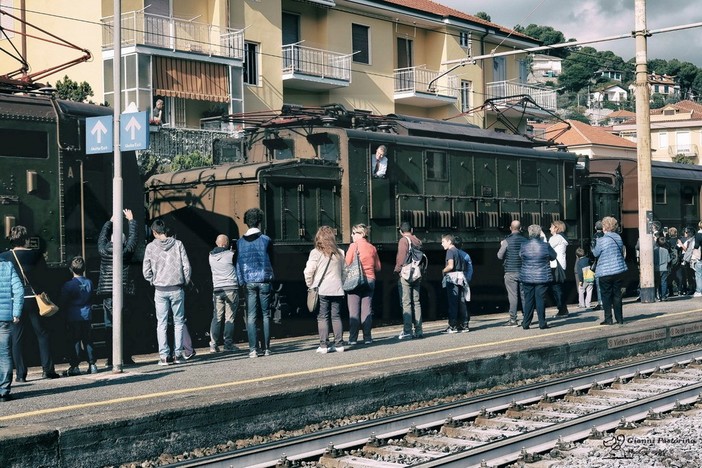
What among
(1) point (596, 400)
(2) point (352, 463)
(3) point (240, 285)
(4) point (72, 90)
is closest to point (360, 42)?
(4) point (72, 90)

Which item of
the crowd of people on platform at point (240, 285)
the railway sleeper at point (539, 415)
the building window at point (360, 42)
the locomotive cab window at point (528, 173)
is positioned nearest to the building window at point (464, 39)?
the building window at point (360, 42)

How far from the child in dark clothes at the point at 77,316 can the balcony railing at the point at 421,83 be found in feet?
95.3

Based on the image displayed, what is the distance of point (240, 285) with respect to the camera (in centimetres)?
1375

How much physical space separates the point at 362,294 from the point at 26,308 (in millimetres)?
4996

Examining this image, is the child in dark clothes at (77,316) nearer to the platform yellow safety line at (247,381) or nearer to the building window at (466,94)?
the platform yellow safety line at (247,381)

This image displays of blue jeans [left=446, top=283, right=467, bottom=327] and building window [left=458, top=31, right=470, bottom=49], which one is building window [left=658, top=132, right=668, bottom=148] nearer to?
building window [left=458, top=31, right=470, bottom=49]

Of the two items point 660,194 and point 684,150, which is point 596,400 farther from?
point 684,150

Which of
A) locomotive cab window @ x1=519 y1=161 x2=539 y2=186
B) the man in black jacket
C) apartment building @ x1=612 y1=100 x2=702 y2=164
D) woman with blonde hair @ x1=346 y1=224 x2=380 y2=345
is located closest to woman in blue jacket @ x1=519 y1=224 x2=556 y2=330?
woman with blonde hair @ x1=346 y1=224 x2=380 y2=345

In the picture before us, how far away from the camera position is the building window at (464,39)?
4312 centimetres

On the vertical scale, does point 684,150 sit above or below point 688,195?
above

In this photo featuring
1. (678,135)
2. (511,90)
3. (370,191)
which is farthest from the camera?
(678,135)

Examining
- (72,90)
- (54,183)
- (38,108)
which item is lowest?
(54,183)

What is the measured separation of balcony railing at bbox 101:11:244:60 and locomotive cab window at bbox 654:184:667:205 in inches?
555

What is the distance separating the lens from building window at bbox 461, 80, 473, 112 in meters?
43.9
